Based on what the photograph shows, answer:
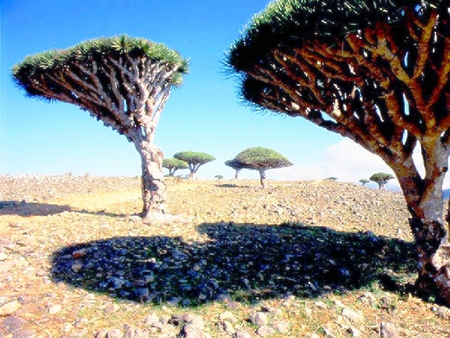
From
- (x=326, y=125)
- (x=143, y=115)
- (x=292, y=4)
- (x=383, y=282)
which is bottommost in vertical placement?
(x=383, y=282)

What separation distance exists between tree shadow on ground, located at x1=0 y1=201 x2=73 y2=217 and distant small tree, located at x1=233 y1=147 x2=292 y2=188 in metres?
20.2

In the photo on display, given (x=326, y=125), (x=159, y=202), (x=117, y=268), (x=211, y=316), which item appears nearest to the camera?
(x=211, y=316)

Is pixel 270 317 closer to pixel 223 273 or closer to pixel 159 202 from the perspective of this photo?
pixel 223 273

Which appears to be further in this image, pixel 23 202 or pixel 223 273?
pixel 23 202

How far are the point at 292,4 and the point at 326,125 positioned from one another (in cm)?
256

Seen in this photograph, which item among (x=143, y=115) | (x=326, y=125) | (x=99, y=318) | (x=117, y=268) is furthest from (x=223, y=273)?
(x=143, y=115)

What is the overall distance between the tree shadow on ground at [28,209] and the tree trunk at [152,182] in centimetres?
444

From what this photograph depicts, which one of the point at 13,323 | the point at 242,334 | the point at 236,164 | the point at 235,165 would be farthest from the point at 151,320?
the point at 235,165

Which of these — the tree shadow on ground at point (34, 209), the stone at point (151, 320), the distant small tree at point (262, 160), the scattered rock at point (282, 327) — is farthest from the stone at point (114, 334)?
the distant small tree at point (262, 160)

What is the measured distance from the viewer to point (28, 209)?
13.0 m

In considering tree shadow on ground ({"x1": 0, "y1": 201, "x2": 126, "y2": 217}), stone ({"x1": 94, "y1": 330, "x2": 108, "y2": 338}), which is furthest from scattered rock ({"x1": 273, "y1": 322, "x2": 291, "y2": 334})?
tree shadow on ground ({"x1": 0, "y1": 201, "x2": 126, "y2": 217})

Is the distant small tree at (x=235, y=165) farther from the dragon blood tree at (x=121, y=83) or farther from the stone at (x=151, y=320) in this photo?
the stone at (x=151, y=320)

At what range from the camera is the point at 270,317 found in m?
4.59

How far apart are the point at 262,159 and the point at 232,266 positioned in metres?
25.1
